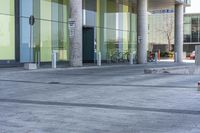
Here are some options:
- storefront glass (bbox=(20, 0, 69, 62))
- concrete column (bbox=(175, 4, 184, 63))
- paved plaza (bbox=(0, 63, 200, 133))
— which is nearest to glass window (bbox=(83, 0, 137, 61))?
storefront glass (bbox=(20, 0, 69, 62))

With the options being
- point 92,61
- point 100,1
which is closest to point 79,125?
point 92,61

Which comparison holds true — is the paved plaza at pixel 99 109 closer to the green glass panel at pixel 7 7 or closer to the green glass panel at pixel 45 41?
the green glass panel at pixel 7 7

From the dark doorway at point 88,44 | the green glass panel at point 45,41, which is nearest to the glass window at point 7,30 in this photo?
the green glass panel at point 45,41

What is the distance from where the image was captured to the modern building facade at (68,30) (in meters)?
28.0

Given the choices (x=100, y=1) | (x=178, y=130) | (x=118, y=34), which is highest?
(x=100, y=1)

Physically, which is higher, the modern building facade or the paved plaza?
the modern building facade

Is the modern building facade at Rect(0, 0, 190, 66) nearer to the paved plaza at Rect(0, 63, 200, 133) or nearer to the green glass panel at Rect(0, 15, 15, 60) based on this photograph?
the green glass panel at Rect(0, 15, 15, 60)

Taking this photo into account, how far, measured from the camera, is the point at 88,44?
3912 centimetres

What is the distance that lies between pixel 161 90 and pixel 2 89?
518 centimetres

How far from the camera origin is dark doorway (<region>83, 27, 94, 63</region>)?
38875 millimetres

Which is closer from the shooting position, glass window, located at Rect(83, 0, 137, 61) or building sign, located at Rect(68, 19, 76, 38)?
building sign, located at Rect(68, 19, 76, 38)

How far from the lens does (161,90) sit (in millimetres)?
14516

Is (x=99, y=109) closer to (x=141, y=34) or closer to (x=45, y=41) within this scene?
(x=45, y=41)

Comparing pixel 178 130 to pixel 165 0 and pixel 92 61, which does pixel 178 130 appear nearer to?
pixel 92 61
